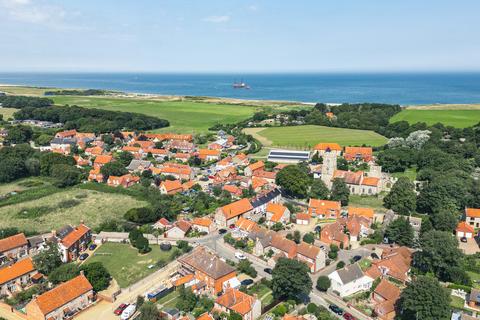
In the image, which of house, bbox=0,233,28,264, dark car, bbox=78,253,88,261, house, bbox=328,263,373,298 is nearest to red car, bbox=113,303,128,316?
dark car, bbox=78,253,88,261

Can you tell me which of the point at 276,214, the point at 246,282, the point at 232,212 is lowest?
the point at 246,282

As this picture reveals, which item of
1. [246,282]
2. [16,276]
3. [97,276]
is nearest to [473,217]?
[246,282]

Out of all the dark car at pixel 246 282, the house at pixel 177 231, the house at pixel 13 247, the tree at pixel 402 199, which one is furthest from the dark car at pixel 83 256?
the tree at pixel 402 199

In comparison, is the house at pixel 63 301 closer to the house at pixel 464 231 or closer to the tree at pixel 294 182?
the tree at pixel 294 182

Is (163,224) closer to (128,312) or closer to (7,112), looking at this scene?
(128,312)

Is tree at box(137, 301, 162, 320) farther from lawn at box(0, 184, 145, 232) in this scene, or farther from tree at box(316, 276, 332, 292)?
lawn at box(0, 184, 145, 232)

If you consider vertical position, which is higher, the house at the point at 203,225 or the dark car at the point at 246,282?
the house at the point at 203,225
